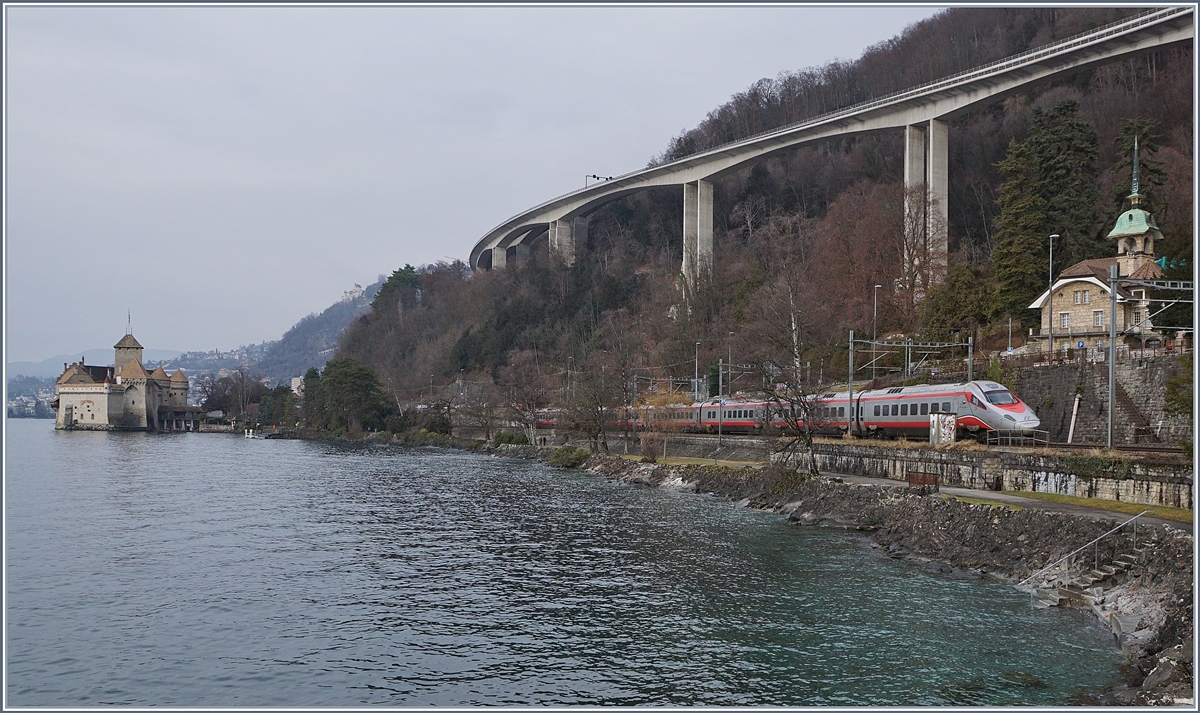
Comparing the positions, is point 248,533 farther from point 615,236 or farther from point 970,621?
point 615,236

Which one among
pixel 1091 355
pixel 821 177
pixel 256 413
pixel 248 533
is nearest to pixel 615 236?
pixel 821 177

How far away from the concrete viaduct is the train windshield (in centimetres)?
2691

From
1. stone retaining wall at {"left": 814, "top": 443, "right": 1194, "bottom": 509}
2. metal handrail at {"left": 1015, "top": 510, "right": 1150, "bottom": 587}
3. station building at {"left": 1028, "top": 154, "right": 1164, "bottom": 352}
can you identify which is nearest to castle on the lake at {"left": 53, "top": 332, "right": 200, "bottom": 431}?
stone retaining wall at {"left": 814, "top": 443, "right": 1194, "bottom": 509}

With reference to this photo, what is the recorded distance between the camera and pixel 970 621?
18375mm

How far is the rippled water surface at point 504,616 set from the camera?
14984mm

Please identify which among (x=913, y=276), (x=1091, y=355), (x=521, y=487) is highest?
(x=913, y=276)

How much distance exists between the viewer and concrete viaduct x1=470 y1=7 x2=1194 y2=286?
55.5 meters

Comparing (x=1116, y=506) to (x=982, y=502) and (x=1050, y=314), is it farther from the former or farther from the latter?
(x=1050, y=314)

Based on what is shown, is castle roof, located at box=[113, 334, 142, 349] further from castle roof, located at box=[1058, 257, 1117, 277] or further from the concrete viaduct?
castle roof, located at box=[1058, 257, 1117, 277]

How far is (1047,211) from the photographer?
5459 cm

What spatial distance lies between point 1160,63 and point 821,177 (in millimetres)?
35338

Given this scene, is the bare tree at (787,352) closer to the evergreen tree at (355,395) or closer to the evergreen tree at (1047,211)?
the evergreen tree at (1047,211)

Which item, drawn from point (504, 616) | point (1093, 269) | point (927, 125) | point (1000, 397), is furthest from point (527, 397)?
point (504, 616)

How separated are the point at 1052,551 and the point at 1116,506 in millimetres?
3860
